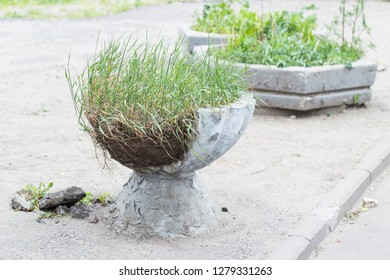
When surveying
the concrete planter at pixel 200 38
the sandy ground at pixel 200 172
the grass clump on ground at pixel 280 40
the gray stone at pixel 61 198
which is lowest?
the sandy ground at pixel 200 172

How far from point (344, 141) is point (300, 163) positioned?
0.84 metres

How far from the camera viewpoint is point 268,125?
829 centimetres

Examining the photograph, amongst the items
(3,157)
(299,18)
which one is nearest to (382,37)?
(299,18)

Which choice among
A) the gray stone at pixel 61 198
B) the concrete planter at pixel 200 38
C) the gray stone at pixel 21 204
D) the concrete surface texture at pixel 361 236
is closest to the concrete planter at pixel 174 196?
the gray stone at pixel 61 198

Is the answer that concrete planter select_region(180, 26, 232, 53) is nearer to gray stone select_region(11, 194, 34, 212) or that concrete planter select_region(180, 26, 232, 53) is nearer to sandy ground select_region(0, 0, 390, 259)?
sandy ground select_region(0, 0, 390, 259)

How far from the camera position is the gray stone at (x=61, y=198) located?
5598 millimetres

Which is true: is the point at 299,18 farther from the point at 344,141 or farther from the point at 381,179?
the point at 381,179

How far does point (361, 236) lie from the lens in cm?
570

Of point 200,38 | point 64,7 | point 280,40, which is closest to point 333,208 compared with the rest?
point 280,40

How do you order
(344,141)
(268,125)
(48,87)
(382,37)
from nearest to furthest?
(344,141) < (268,125) < (48,87) < (382,37)

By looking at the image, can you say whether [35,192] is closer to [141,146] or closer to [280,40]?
[141,146]

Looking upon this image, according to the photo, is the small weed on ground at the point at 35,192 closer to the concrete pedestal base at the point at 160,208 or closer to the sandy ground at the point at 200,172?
the sandy ground at the point at 200,172

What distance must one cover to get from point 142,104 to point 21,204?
1.21 m

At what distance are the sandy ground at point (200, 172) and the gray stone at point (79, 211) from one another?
0.31 feet
